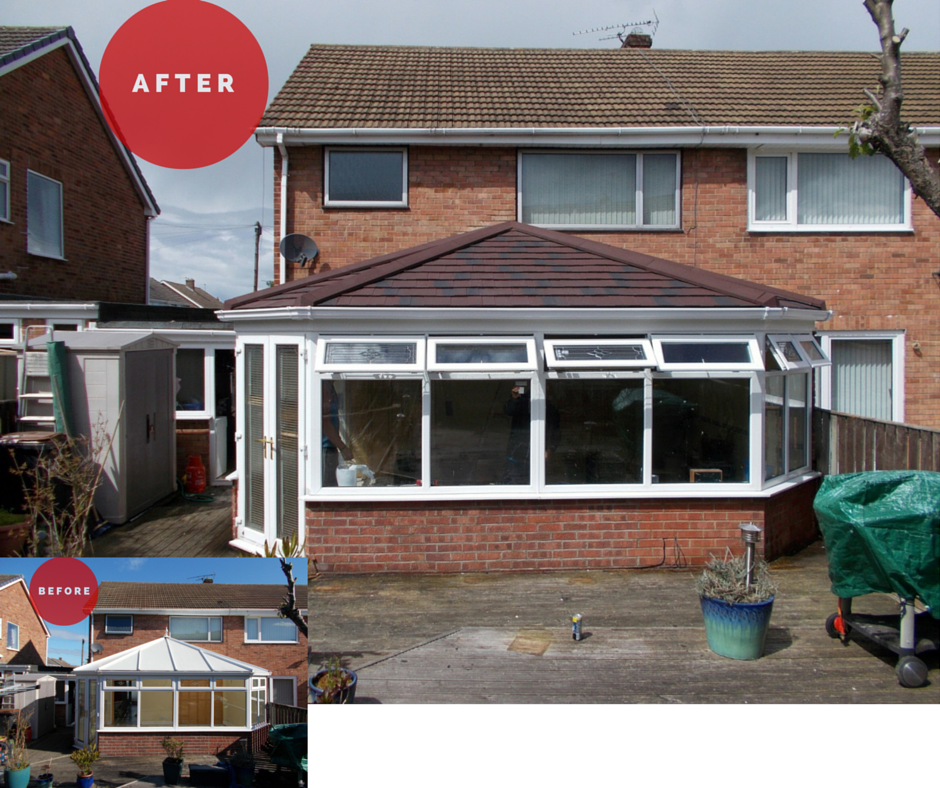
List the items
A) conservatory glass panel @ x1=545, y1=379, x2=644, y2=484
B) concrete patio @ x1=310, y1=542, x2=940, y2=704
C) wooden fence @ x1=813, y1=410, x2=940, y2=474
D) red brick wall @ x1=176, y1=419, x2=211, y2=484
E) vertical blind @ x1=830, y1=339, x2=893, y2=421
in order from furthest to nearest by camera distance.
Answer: red brick wall @ x1=176, y1=419, x2=211, y2=484
vertical blind @ x1=830, y1=339, x2=893, y2=421
conservatory glass panel @ x1=545, y1=379, x2=644, y2=484
wooden fence @ x1=813, y1=410, x2=940, y2=474
concrete patio @ x1=310, y1=542, x2=940, y2=704

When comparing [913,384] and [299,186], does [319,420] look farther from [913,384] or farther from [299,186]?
[913,384]

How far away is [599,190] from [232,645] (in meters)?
7.97

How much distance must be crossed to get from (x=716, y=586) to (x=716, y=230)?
5927mm

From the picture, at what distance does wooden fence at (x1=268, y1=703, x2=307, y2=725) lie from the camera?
2756 millimetres

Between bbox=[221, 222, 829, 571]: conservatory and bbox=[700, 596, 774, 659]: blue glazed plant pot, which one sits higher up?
bbox=[221, 222, 829, 571]: conservatory

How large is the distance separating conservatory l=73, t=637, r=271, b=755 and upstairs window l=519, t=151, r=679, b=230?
24.9ft

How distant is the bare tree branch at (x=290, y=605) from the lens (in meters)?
2.79

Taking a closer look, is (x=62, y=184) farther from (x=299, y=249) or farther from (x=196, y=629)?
(x=196, y=629)

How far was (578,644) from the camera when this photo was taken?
4.70 metres

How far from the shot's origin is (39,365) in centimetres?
634

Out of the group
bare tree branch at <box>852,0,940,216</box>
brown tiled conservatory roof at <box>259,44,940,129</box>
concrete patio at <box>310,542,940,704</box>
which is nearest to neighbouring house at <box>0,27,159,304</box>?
brown tiled conservatory roof at <box>259,44,940,129</box>

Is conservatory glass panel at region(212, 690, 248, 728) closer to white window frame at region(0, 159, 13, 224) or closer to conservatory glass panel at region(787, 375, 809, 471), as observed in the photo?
white window frame at region(0, 159, 13, 224)

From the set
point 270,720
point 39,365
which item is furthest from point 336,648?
point 39,365

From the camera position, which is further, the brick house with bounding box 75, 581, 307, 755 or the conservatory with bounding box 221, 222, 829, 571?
the conservatory with bounding box 221, 222, 829, 571
